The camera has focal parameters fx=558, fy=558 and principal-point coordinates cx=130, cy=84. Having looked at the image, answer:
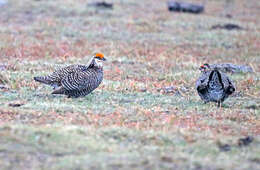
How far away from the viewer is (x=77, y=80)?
36.5 ft

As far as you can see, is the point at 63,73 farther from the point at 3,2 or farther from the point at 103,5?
the point at 3,2

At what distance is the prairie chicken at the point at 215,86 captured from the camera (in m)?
11.2

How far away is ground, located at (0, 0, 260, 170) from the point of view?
24.3ft

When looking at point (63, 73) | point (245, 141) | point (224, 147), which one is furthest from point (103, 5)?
point (224, 147)

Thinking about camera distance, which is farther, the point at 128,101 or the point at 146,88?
the point at 146,88

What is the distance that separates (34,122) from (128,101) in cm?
285

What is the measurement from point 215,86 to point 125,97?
6.25ft

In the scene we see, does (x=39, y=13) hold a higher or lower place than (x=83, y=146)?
higher

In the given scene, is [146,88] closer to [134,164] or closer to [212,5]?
[134,164]

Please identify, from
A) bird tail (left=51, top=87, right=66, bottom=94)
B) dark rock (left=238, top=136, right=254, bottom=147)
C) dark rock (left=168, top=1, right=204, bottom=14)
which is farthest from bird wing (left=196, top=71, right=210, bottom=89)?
dark rock (left=168, top=1, right=204, bottom=14)

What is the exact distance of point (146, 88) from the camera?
1303 centimetres

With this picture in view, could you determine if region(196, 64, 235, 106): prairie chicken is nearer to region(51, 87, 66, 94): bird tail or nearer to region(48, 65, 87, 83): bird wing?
region(48, 65, 87, 83): bird wing

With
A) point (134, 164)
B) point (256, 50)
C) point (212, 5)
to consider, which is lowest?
point (134, 164)

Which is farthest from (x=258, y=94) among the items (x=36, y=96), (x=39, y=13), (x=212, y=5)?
(x=212, y=5)
